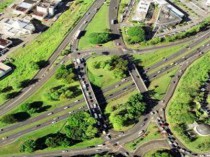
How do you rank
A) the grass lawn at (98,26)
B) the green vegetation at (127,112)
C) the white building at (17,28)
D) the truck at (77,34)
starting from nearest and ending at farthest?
the green vegetation at (127,112) < the grass lawn at (98,26) < the truck at (77,34) < the white building at (17,28)

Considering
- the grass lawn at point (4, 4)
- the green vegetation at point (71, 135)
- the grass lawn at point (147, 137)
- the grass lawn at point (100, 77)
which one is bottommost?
the grass lawn at point (147, 137)

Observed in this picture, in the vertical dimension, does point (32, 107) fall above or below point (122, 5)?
below

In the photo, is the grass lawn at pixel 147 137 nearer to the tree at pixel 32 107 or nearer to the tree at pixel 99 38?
the tree at pixel 32 107

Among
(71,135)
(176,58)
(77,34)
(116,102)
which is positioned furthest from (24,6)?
(71,135)

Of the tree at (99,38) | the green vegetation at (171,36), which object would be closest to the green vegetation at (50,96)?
the tree at (99,38)

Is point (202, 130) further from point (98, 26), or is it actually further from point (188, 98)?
point (98, 26)
